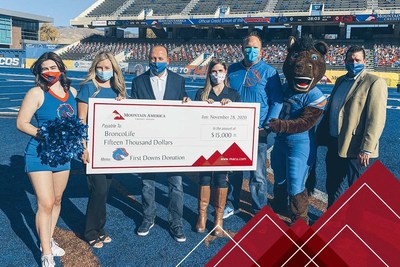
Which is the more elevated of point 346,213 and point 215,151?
point 215,151

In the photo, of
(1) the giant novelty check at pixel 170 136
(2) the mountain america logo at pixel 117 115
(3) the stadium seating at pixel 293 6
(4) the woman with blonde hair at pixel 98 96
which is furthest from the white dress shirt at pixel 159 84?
(3) the stadium seating at pixel 293 6

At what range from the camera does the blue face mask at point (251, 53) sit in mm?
3980

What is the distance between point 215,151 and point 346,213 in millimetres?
1623

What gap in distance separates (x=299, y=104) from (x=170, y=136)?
1.43m

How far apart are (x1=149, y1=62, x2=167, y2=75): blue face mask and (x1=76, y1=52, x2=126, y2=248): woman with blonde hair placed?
0.32m

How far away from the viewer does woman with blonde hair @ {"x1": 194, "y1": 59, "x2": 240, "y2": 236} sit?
3.75 m

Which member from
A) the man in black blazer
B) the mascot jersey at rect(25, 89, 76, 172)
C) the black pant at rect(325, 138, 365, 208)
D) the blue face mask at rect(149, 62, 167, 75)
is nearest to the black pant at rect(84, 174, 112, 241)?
the man in black blazer

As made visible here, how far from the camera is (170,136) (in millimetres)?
3762

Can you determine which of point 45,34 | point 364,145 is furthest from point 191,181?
point 45,34

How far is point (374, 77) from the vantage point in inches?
141

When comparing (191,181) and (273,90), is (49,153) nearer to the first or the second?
(273,90)

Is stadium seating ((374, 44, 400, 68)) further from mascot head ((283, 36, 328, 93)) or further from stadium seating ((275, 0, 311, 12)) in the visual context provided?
mascot head ((283, 36, 328, 93))

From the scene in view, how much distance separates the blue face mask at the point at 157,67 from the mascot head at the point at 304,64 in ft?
4.54

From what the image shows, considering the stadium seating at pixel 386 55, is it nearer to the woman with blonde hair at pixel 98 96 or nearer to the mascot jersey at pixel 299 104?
the mascot jersey at pixel 299 104
